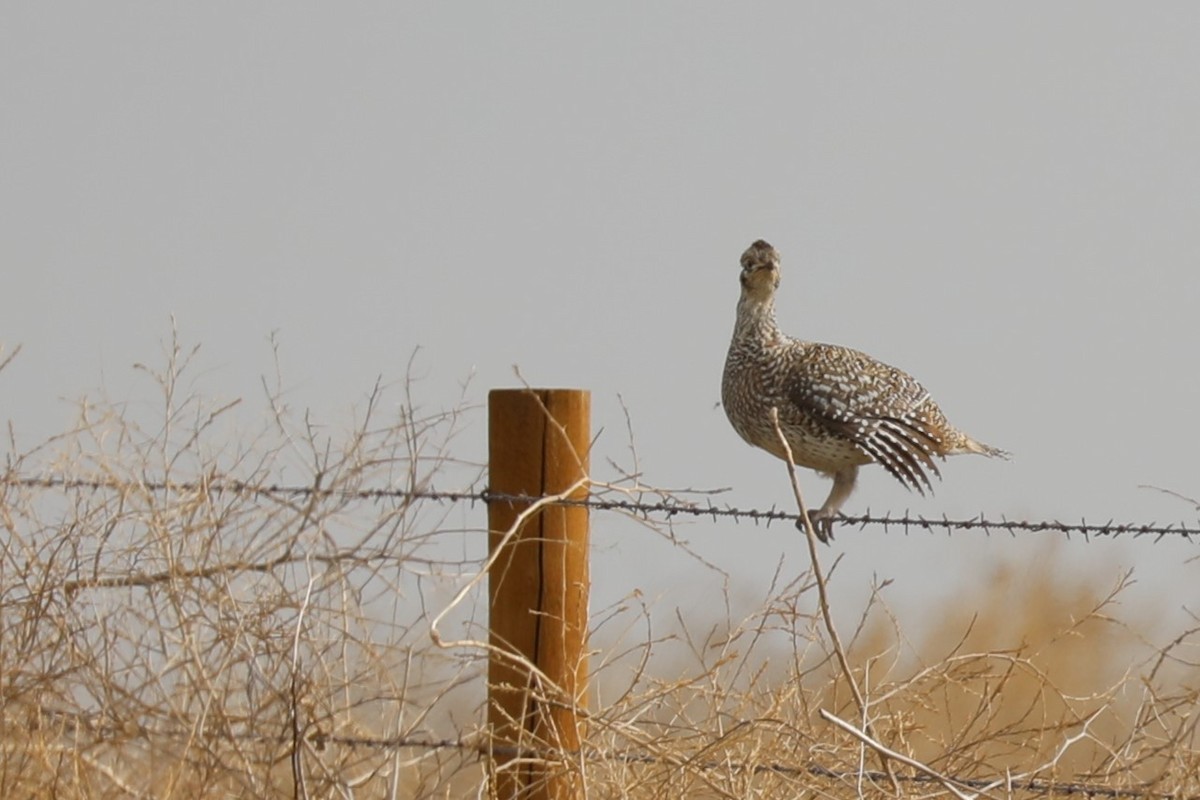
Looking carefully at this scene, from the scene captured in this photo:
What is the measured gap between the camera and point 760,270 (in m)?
7.18

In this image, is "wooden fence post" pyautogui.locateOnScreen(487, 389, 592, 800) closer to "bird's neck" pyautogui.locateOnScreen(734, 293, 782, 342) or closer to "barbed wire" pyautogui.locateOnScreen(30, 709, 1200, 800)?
"barbed wire" pyautogui.locateOnScreen(30, 709, 1200, 800)

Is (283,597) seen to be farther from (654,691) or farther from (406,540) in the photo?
(654,691)

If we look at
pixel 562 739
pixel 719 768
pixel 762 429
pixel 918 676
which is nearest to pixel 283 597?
pixel 562 739

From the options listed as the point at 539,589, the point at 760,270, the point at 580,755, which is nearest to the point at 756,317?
the point at 760,270

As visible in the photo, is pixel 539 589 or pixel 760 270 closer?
pixel 539 589

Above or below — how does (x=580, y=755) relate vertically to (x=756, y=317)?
below

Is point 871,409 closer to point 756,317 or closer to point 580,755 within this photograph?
point 756,317

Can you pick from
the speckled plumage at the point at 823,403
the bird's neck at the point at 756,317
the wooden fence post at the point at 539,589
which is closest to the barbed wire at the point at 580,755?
the wooden fence post at the point at 539,589

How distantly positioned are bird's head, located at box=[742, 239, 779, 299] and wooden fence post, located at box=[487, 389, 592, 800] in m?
3.14

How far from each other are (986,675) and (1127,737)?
1.20 feet

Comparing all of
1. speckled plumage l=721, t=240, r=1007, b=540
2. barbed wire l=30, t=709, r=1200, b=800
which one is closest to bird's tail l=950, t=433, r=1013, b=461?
speckled plumage l=721, t=240, r=1007, b=540

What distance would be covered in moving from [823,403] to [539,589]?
2851 millimetres

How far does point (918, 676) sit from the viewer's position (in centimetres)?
438

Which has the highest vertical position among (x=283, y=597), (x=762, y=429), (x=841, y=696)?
(x=762, y=429)
